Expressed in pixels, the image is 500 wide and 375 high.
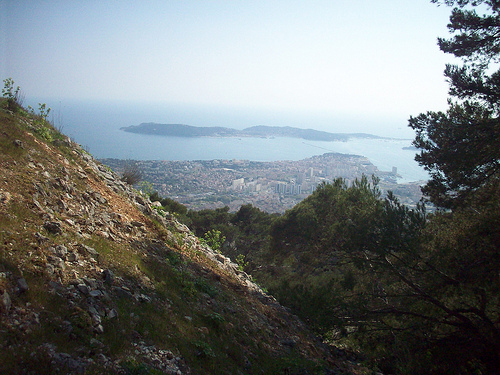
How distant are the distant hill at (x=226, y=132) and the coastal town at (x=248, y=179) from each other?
22.7 meters

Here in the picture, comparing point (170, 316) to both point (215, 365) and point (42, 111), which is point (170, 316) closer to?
point (215, 365)

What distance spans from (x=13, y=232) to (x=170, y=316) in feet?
8.56

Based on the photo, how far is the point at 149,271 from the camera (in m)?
5.85

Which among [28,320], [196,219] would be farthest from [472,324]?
[196,219]

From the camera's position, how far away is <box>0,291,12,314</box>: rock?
306 cm

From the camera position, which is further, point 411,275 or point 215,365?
point 411,275

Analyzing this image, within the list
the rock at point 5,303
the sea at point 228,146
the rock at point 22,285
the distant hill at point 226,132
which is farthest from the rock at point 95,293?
the distant hill at point 226,132

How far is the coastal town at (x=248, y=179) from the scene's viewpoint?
38875 mm

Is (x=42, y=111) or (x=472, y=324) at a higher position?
(x=42, y=111)

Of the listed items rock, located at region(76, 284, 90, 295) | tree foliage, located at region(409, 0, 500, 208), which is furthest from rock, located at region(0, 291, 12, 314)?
tree foliage, located at region(409, 0, 500, 208)

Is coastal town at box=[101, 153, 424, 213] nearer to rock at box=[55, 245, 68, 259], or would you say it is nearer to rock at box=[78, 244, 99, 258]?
rock at box=[78, 244, 99, 258]

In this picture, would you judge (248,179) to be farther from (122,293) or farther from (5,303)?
(5,303)

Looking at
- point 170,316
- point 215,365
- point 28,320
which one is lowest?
point 215,365

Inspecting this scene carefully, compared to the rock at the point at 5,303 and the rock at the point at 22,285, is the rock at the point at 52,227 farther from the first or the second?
the rock at the point at 5,303
